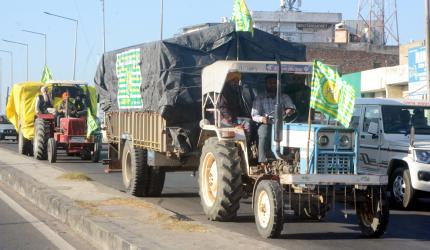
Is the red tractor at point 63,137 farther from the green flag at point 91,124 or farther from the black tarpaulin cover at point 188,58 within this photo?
the black tarpaulin cover at point 188,58

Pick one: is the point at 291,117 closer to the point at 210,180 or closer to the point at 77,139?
the point at 210,180

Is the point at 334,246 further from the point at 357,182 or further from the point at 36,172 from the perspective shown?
the point at 36,172

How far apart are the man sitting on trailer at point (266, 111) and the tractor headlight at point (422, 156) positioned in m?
3.12

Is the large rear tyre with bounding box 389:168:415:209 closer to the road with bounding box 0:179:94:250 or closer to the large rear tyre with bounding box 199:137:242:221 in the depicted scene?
the large rear tyre with bounding box 199:137:242:221

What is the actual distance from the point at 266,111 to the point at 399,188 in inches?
154

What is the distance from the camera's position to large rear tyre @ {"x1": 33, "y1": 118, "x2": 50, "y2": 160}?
79.8ft

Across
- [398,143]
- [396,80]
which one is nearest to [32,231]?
[398,143]

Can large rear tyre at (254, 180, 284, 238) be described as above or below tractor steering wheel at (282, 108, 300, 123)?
below

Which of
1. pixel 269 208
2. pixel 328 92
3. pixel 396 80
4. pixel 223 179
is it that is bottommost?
pixel 269 208

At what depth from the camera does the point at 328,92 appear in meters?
9.01

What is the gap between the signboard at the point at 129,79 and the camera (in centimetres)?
1343

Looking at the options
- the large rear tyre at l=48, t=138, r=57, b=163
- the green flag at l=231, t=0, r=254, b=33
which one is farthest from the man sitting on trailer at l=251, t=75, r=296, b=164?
the large rear tyre at l=48, t=138, r=57, b=163

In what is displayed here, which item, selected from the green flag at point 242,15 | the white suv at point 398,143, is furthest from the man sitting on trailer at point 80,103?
the white suv at point 398,143

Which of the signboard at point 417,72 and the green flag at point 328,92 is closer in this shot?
the green flag at point 328,92
